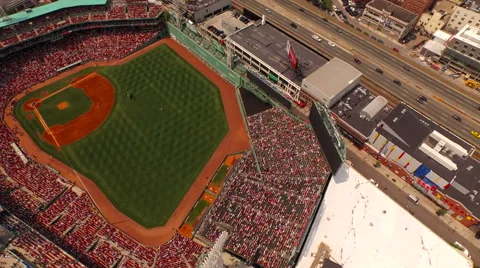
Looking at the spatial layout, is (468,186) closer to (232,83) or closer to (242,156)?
(242,156)

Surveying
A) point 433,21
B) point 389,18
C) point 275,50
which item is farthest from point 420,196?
point 433,21

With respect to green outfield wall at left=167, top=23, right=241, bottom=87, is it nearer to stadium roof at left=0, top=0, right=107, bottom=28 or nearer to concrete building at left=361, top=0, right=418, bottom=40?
stadium roof at left=0, top=0, right=107, bottom=28

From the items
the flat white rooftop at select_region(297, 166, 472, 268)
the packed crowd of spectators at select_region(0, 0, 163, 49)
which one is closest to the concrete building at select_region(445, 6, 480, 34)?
the flat white rooftop at select_region(297, 166, 472, 268)

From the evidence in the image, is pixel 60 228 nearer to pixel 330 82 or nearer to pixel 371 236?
pixel 371 236

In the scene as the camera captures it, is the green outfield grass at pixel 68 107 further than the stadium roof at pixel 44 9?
No

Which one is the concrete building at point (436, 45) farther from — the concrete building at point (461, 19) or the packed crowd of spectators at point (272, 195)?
the packed crowd of spectators at point (272, 195)

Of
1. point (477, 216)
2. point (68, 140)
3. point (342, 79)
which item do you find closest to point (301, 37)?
point (342, 79)

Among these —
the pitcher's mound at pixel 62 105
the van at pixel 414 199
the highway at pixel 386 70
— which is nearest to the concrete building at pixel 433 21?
the highway at pixel 386 70
